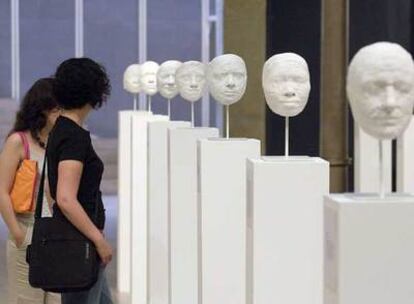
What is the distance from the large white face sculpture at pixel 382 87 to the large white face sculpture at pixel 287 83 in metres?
1.47

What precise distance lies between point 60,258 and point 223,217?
4.92 feet

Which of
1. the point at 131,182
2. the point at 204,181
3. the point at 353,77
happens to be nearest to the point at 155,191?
the point at 131,182

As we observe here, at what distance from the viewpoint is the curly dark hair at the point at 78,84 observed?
5.39 metres

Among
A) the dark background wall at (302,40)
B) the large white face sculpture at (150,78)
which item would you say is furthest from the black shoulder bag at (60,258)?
the dark background wall at (302,40)

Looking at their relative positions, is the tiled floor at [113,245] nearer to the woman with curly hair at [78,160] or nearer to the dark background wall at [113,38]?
the woman with curly hair at [78,160]

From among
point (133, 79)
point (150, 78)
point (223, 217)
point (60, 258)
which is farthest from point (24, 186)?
point (133, 79)

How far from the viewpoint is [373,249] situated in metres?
4.17

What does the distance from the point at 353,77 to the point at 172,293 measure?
3961 millimetres

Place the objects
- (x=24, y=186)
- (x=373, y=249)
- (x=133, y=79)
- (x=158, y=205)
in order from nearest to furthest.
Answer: (x=373, y=249), (x=24, y=186), (x=158, y=205), (x=133, y=79)

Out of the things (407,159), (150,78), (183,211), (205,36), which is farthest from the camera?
(205,36)

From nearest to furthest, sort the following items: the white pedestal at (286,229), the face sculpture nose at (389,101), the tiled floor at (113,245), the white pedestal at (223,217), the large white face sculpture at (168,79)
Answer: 1. the face sculpture nose at (389,101)
2. the white pedestal at (286,229)
3. the white pedestal at (223,217)
4. the large white face sculpture at (168,79)
5. the tiled floor at (113,245)

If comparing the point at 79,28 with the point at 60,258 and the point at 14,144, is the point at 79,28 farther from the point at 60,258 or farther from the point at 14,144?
the point at 60,258

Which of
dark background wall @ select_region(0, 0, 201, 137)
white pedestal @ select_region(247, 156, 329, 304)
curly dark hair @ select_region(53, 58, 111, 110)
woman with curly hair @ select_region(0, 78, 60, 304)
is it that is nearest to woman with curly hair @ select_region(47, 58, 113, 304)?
curly dark hair @ select_region(53, 58, 111, 110)

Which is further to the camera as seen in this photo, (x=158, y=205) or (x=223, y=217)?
(x=158, y=205)
